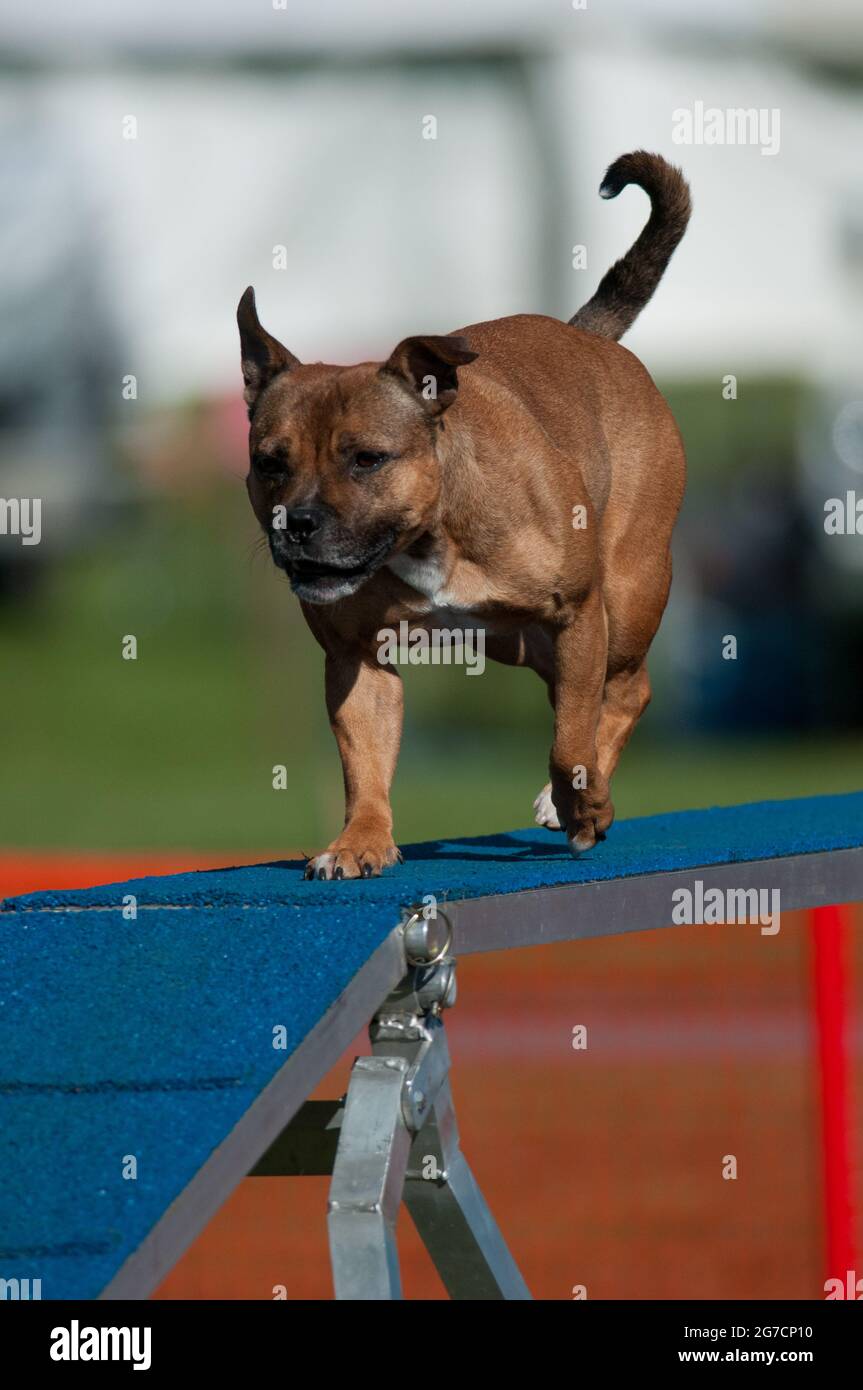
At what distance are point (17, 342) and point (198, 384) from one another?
6632 mm

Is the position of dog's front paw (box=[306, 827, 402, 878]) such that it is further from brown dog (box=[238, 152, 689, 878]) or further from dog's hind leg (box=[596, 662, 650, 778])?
dog's hind leg (box=[596, 662, 650, 778])

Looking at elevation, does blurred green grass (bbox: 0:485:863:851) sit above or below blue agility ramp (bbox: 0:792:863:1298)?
above

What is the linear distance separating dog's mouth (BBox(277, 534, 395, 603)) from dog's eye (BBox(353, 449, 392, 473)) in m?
0.17

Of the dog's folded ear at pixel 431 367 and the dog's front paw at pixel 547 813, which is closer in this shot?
the dog's folded ear at pixel 431 367

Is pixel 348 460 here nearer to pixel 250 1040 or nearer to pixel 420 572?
pixel 420 572

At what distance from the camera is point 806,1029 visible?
10.9 metres

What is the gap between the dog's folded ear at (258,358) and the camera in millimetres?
4992

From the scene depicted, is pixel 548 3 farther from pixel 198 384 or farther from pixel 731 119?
pixel 198 384

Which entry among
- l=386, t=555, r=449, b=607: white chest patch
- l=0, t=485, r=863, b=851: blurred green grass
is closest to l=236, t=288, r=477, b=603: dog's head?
l=386, t=555, r=449, b=607: white chest patch

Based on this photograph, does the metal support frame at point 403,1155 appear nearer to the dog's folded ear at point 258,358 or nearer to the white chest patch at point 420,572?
the white chest patch at point 420,572

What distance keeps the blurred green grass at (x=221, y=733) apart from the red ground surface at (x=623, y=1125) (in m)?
6.14

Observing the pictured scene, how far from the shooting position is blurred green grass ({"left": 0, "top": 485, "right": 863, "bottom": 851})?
70.1 feet

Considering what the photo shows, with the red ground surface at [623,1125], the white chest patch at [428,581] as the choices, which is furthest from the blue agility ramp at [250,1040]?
the red ground surface at [623,1125]

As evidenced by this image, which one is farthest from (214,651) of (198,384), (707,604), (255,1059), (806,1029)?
(255,1059)
